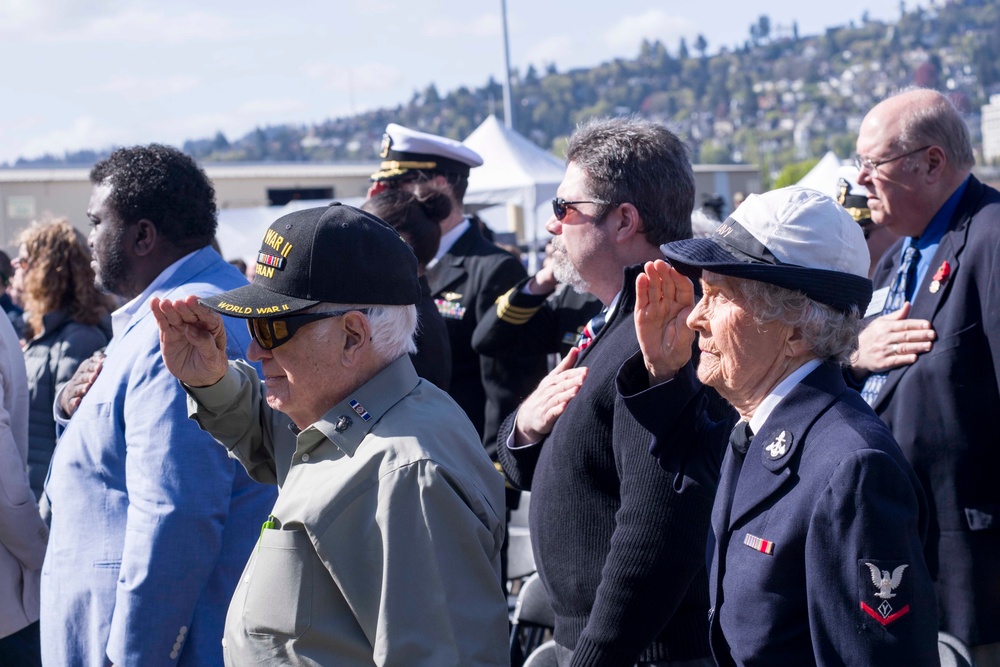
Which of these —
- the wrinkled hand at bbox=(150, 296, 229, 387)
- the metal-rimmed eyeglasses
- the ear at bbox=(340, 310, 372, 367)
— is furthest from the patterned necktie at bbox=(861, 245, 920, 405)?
the wrinkled hand at bbox=(150, 296, 229, 387)

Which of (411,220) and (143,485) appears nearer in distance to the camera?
(143,485)

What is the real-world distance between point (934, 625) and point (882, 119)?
2267 millimetres

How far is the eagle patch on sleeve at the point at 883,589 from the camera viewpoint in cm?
175

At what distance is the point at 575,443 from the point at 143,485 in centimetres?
110

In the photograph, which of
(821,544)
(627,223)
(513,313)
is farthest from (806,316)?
(513,313)

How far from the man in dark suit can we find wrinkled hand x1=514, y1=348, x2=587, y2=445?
1581 millimetres

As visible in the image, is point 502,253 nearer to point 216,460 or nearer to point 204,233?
point 204,233

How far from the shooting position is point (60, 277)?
499cm

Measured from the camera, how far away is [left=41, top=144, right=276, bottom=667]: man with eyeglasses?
2537mm

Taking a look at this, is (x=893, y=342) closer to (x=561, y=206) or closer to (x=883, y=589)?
(x=561, y=206)

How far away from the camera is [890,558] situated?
1.75m

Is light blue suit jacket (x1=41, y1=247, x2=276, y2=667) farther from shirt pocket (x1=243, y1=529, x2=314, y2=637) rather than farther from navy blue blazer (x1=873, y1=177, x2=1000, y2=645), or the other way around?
navy blue blazer (x1=873, y1=177, x2=1000, y2=645)

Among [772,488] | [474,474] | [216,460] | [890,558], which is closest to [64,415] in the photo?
[216,460]

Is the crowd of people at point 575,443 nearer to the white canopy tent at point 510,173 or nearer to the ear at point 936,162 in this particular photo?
the ear at point 936,162
